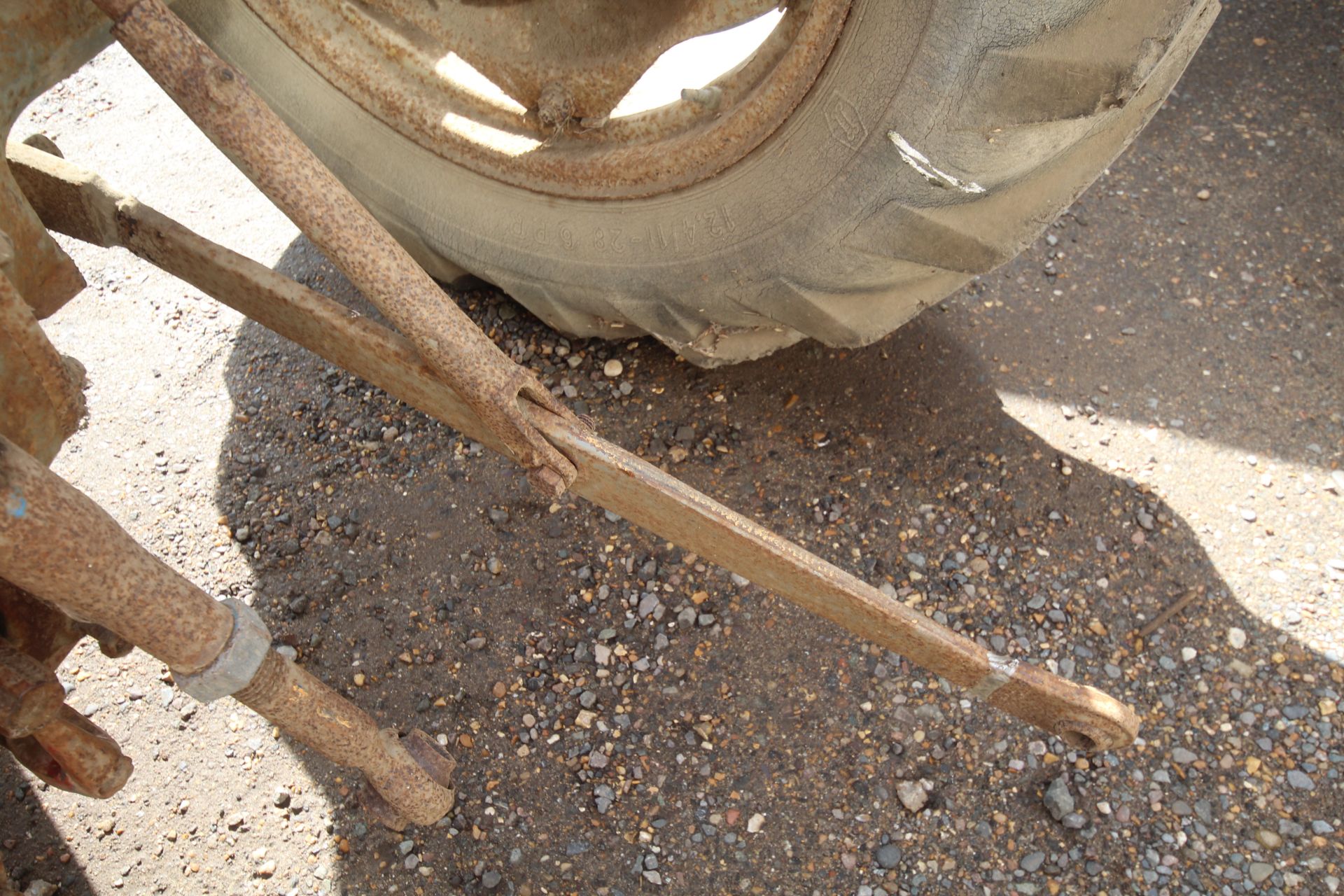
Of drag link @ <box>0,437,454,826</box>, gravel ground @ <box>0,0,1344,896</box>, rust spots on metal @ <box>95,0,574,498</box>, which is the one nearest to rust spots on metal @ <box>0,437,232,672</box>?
drag link @ <box>0,437,454,826</box>

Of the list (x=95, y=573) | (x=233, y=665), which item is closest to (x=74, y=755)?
(x=233, y=665)

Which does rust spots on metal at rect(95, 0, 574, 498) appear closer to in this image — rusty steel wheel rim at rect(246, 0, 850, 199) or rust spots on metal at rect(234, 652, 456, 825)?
rust spots on metal at rect(234, 652, 456, 825)

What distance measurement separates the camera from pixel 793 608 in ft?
6.88

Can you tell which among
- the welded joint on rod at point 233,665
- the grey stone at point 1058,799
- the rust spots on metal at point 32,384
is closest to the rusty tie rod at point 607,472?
the grey stone at point 1058,799

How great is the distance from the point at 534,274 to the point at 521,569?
2.05 feet

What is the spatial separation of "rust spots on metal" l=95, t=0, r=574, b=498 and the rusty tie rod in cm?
4

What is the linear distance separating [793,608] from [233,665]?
114 centimetres

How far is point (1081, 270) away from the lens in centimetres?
258

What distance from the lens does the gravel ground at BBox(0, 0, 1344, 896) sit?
6.07 ft

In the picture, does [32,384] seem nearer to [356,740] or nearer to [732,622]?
[356,740]

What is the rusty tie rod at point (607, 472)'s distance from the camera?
1499mm

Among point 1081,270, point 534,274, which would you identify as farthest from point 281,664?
point 1081,270

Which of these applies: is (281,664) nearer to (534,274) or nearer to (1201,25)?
(534,274)

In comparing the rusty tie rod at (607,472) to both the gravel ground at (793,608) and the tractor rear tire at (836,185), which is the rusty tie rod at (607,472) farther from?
the tractor rear tire at (836,185)
